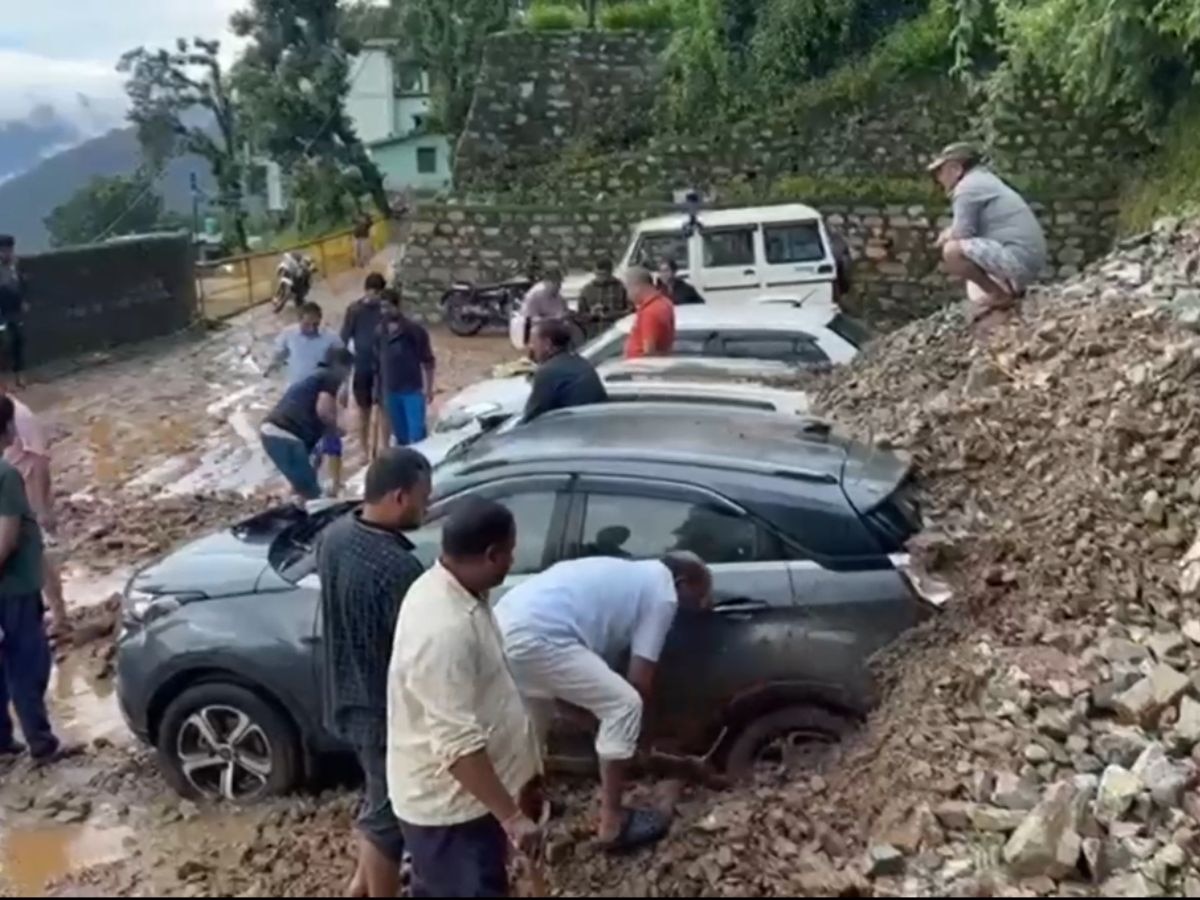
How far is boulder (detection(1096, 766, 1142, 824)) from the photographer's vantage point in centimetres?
518

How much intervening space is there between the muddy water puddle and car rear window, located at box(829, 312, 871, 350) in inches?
285

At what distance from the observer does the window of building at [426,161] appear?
57.2 m

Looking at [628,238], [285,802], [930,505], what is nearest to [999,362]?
[930,505]

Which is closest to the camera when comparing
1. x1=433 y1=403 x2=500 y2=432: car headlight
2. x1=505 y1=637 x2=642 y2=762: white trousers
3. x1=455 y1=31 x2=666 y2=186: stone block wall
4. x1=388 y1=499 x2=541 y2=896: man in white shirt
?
x1=388 y1=499 x2=541 y2=896: man in white shirt

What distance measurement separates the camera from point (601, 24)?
1243 inches

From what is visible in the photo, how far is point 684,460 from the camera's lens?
6.75 meters

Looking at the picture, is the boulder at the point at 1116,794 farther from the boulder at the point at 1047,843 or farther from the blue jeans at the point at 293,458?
the blue jeans at the point at 293,458

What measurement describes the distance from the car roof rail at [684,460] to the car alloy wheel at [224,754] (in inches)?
63.7

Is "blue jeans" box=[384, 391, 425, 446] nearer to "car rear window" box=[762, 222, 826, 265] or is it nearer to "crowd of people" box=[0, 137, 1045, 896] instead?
"crowd of people" box=[0, 137, 1045, 896]

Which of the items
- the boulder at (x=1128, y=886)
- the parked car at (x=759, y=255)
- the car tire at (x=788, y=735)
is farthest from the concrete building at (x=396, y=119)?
the boulder at (x=1128, y=886)

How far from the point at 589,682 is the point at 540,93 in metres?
25.3

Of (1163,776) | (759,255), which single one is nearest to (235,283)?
(759,255)

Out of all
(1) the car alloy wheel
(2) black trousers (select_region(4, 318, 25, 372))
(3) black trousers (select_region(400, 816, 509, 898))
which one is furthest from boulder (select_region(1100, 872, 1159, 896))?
(2) black trousers (select_region(4, 318, 25, 372))

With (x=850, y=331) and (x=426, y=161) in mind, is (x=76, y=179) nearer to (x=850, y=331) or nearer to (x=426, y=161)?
Result: (x=426, y=161)
